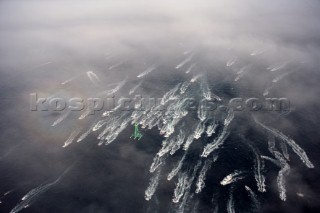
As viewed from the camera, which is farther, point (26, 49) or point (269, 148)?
point (26, 49)

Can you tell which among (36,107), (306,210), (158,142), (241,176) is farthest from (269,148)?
(36,107)

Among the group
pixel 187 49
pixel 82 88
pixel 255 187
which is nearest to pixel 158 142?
pixel 255 187

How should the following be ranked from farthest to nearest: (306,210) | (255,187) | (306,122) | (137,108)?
(137,108) → (306,122) → (255,187) → (306,210)

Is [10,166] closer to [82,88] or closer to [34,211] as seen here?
[34,211]

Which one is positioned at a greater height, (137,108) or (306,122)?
(137,108)

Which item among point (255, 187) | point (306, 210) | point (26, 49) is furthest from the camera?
point (26, 49)

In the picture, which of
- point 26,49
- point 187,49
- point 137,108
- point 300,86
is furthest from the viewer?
point 26,49

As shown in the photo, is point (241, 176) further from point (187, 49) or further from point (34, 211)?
point (187, 49)

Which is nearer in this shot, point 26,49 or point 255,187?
point 255,187

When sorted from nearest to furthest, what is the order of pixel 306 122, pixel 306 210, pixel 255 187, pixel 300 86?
1. pixel 306 210
2. pixel 255 187
3. pixel 306 122
4. pixel 300 86
